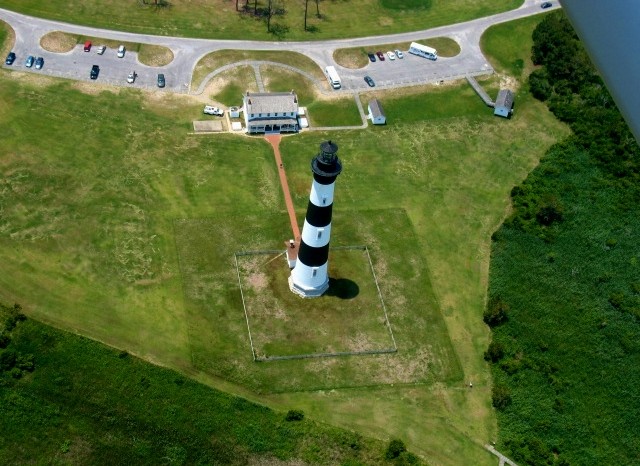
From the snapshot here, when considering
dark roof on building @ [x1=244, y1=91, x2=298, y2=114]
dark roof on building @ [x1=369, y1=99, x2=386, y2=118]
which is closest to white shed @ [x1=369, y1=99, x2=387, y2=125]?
dark roof on building @ [x1=369, y1=99, x2=386, y2=118]

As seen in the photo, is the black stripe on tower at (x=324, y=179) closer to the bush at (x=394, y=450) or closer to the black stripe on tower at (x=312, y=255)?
the black stripe on tower at (x=312, y=255)

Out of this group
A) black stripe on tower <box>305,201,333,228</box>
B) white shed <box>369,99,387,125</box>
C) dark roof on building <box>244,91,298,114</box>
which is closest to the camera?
black stripe on tower <box>305,201,333,228</box>

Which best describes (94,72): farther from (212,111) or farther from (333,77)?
(333,77)

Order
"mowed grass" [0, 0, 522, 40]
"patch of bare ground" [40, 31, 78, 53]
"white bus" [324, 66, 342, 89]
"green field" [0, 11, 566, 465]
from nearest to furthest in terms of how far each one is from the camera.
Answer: "green field" [0, 11, 566, 465]
"patch of bare ground" [40, 31, 78, 53]
"white bus" [324, 66, 342, 89]
"mowed grass" [0, 0, 522, 40]

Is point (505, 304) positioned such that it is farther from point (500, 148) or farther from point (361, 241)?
point (500, 148)

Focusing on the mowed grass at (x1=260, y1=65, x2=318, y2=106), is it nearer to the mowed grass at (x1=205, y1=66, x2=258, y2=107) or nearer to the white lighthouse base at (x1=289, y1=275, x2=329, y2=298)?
the mowed grass at (x1=205, y1=66, x2=258, y2=107)

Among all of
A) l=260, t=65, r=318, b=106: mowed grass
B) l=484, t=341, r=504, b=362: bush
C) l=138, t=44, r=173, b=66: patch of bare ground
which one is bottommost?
l=484, t=341, r=504, b=362: bush

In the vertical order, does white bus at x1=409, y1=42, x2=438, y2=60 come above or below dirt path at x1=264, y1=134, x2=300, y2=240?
above

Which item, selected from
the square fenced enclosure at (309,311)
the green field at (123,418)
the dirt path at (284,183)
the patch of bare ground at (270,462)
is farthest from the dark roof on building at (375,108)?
the patch of bare ground at (270,462)
